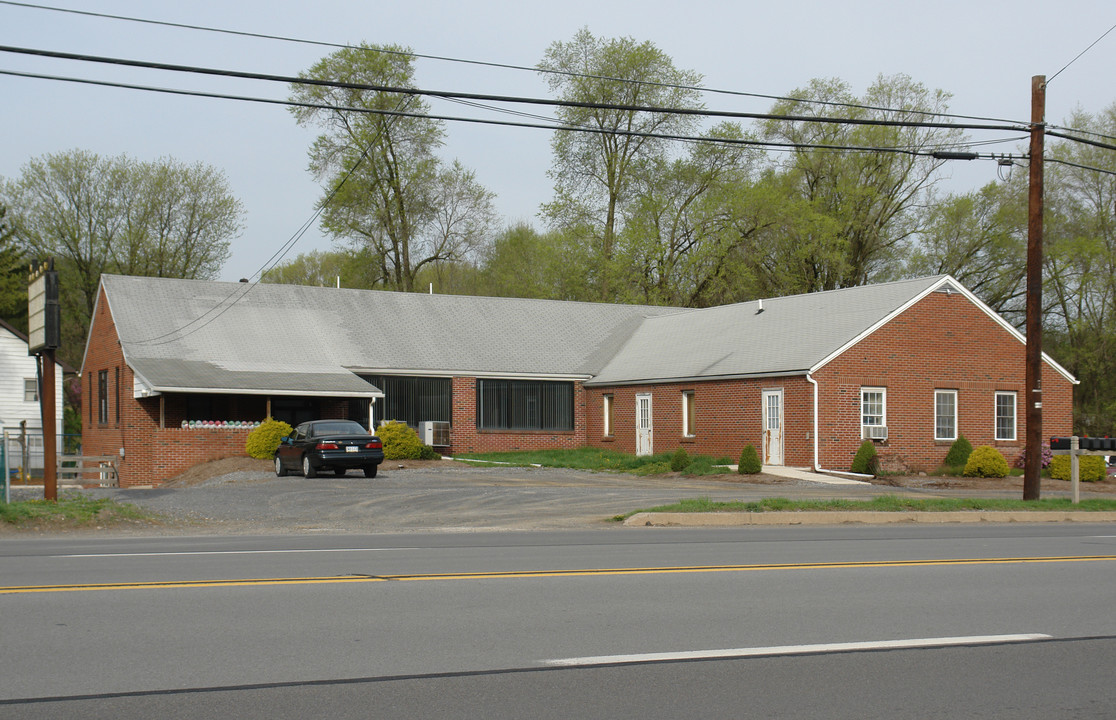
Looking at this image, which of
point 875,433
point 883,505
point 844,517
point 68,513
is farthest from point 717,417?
point 68,513

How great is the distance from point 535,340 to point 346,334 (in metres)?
7.76

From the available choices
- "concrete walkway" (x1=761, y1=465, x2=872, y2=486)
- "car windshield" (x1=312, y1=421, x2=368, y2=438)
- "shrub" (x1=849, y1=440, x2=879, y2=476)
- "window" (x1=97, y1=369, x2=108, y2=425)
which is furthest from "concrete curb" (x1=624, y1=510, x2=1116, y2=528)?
"window" (x1=97, y1=369, x2=108, y2=425)

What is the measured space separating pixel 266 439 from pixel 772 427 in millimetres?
15368

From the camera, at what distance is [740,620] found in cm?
882

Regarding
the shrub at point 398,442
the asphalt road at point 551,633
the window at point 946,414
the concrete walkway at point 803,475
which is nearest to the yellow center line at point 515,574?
the asphalt road at point 551,633

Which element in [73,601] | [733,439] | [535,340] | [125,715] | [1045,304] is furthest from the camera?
[1045,304]

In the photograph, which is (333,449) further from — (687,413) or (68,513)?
(687,413)

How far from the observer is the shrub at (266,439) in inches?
1350

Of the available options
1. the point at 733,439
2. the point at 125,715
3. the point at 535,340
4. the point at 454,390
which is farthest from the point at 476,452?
the point at 125,715

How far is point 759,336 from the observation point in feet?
125

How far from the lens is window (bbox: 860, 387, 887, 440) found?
33844 mm

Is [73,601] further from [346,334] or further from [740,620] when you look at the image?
[346,334]

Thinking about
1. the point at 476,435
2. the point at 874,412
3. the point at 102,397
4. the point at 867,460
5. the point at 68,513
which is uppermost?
the point at 102,397

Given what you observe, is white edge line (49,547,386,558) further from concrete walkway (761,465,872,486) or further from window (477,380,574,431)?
window (477,380,574,431)
